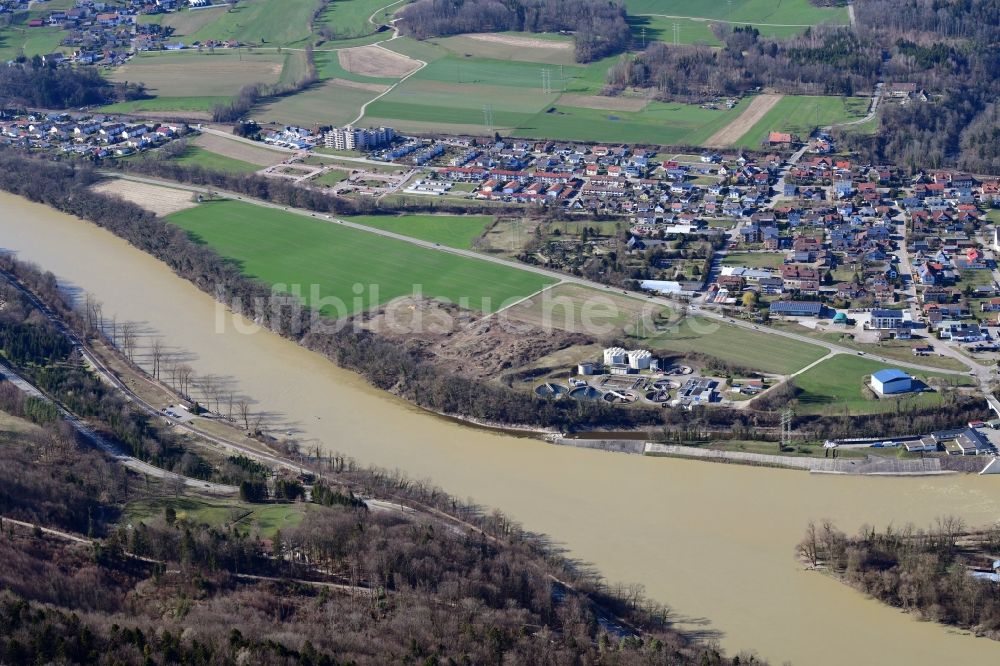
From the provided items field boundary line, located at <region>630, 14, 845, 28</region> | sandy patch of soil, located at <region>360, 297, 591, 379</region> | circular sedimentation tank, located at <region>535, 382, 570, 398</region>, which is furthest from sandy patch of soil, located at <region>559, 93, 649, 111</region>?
circular sedimentation tank, located at <region>535, 382, 570, 398</region>

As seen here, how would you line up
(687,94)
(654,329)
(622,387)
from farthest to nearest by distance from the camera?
(687,94) < (654,329) < (622,387)

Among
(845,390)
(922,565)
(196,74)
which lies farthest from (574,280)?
(196,74)

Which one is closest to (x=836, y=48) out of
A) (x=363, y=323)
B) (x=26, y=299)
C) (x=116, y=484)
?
(x=363, y=323)

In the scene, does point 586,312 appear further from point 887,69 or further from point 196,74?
point 196,74

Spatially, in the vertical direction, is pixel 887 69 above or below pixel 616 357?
above

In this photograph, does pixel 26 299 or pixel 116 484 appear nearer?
pixel 116 484

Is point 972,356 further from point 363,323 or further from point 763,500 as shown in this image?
point 363,323

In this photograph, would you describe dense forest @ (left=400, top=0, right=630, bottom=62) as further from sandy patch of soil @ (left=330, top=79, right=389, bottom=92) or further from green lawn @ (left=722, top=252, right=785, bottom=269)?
green lawn @ (left=722, top=252, right=785, bottom=269)
